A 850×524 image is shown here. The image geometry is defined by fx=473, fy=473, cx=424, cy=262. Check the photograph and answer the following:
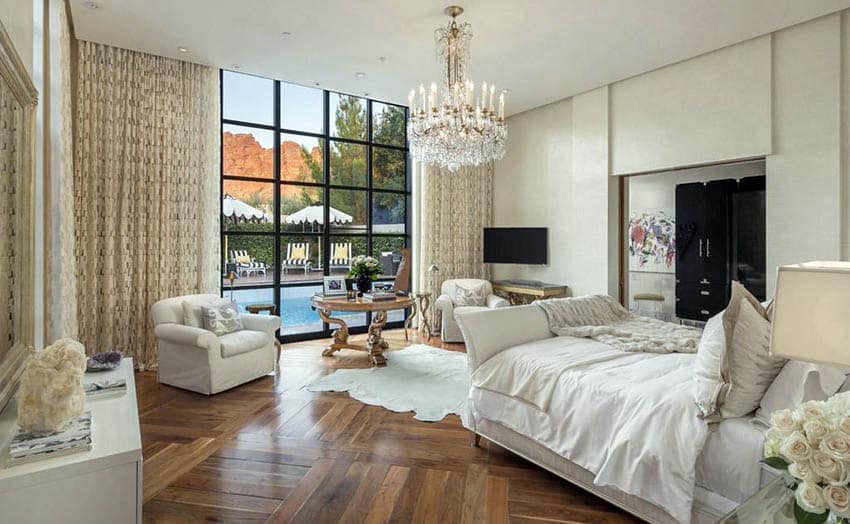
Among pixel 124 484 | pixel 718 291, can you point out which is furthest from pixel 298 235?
pixel 718 291

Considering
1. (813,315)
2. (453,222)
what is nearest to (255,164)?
(453,222)

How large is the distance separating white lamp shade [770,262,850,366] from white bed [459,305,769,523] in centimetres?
78

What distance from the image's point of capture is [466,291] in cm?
620

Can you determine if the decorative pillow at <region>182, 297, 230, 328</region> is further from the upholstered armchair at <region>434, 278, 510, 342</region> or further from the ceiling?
the upholstered armchair at <region>434, 278, 510, 342</region>

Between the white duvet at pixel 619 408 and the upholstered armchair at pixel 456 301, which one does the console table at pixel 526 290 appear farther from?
the white duvet at pixel 619 408

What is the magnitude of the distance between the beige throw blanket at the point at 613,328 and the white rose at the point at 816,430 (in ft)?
6.30

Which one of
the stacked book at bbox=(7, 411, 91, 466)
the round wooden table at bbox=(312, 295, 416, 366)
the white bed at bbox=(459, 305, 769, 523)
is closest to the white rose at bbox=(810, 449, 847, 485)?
the white bed at bbox=(459, 305, 769, 523)

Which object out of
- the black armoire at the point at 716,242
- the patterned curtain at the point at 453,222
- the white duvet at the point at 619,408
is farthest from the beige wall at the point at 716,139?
the white duvet at the point at 619,408

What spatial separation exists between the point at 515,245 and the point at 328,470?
462 cm

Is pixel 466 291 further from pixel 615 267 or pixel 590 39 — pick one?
pixel 590 39

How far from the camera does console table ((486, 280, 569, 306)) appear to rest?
607 cm

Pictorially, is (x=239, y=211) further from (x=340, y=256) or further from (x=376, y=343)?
(x=376, y=343)

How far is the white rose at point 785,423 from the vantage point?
101 centimetres

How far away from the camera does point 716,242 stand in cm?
580
